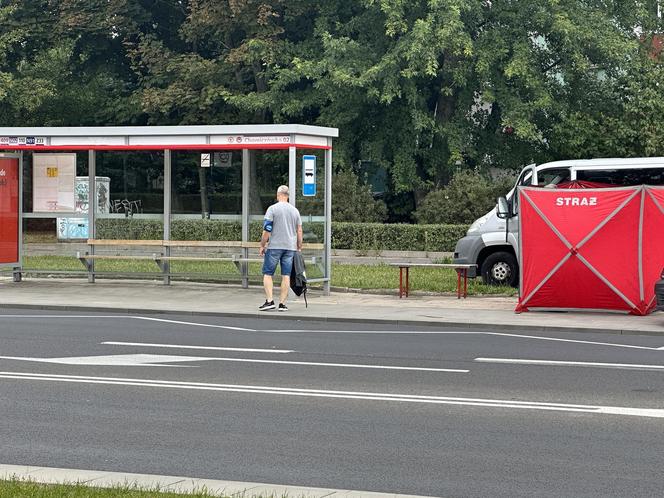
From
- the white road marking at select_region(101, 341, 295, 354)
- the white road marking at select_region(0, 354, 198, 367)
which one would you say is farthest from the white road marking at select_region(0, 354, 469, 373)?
the white road marking at select_region(101, 341, 295, 354)

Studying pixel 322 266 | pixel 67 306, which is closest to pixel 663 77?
pixel 322 266

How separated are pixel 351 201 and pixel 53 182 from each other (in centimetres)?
1330

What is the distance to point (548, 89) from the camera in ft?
119

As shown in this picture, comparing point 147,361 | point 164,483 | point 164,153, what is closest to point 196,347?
point 147,361

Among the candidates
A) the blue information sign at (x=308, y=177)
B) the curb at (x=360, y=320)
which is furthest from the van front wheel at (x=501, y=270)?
the curb at (x=360, y=320)

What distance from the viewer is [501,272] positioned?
23.0 m

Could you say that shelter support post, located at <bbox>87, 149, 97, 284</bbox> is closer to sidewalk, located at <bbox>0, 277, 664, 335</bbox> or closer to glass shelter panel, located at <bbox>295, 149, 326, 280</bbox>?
sidewalk, located at <bbox>0, 277, 664, 335</bbox>

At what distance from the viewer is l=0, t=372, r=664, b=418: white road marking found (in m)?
9.70

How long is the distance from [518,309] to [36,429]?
10.6 metres

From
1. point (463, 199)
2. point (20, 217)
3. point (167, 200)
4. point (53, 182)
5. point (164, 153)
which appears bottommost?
point (20, 217)

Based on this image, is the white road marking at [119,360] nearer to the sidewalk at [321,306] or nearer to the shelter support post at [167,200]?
the sidewalk at [321,306]

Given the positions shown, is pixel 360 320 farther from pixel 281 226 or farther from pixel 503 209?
pixel 503 209

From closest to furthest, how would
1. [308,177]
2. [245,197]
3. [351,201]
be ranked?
[308,177] < [245,197] < [351,201]

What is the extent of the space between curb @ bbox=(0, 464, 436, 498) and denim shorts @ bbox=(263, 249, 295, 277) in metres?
11.1
